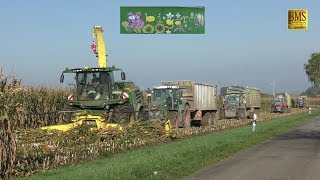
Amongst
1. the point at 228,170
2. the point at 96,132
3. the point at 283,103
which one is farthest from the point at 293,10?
the point at 283,103

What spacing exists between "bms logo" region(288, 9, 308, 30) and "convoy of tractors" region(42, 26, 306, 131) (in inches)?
295

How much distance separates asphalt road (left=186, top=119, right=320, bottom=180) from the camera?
12391 millimetres

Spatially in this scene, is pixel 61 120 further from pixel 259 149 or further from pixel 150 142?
pixel 259 149

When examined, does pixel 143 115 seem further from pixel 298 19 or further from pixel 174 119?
pixel 298 19

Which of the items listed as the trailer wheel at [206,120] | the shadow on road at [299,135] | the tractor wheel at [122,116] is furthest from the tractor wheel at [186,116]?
the tractor wheel at [122,116]

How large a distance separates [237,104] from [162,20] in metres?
19.8

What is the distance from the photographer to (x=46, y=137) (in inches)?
755

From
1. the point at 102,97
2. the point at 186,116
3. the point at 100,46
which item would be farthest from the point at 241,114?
the point at 102,97

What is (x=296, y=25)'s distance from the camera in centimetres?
2427

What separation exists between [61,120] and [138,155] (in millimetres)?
11328

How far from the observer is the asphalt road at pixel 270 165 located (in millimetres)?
12391

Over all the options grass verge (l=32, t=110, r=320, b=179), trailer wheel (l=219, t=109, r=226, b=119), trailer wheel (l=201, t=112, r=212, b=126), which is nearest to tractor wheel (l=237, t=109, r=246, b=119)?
trailer wheel (l=219, t=109, r=226, b=119)

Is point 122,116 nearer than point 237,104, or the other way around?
→ point 122,116

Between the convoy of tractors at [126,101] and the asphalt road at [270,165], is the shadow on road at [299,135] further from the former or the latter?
the convoy of tractors at [126,101]
